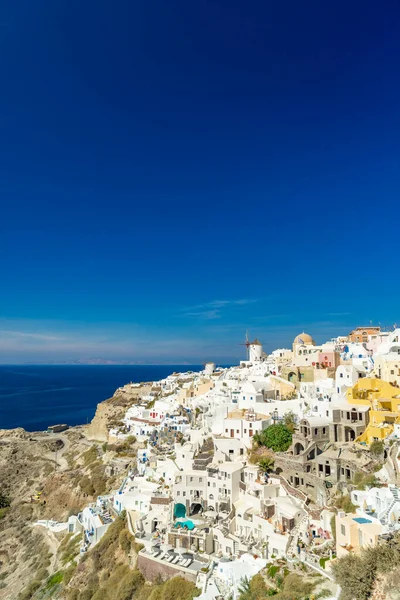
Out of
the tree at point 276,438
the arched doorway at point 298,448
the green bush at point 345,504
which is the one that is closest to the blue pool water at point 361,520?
the green bush at point 345,504

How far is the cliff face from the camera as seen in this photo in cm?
7019

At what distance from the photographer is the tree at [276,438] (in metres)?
32.6

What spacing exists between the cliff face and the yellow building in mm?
44334

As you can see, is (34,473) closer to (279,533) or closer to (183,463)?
(183,463)

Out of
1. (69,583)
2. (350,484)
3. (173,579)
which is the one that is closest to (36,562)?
(69,583)

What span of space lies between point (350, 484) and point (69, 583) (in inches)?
934

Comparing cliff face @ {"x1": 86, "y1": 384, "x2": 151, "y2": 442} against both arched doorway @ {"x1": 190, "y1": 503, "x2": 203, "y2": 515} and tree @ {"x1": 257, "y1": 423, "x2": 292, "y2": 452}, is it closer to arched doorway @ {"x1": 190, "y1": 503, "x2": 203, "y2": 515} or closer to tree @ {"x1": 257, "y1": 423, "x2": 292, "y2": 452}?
arched doorway @ {"x1": 190, "y1": 503, "x2": 203, "y2": 515}

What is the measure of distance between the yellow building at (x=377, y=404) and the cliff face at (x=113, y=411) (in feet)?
145

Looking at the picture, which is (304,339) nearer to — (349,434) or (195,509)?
(349,434)

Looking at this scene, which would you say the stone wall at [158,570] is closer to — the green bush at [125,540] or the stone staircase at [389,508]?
the green bush at [125,540]

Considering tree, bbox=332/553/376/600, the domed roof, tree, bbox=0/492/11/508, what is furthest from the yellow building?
tree, bbox=0/492/11/508

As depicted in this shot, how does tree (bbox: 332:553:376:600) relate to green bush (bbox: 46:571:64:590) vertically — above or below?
above

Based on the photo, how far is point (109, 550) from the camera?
31.2 meters

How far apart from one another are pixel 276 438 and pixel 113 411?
46520mm
